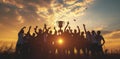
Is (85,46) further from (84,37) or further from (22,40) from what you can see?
(22,40)

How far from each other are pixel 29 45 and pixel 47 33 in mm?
1767

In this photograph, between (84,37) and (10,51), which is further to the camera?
(84,37)

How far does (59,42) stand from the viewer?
18875mm

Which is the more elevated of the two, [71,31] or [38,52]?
[71,31]

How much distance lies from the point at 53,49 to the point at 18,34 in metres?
3.14

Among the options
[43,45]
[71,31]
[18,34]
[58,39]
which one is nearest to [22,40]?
[18,34]

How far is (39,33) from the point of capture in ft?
60.7

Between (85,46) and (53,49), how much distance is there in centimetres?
274

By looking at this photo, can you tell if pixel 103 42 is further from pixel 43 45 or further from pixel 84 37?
pixel 43 45

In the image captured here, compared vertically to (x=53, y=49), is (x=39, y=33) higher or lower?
higher

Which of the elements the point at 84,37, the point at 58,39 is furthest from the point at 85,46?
the point at 58,39

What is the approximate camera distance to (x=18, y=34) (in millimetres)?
18281

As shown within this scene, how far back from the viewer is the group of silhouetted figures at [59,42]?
60.8ft

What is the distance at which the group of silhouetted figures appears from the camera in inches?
730
